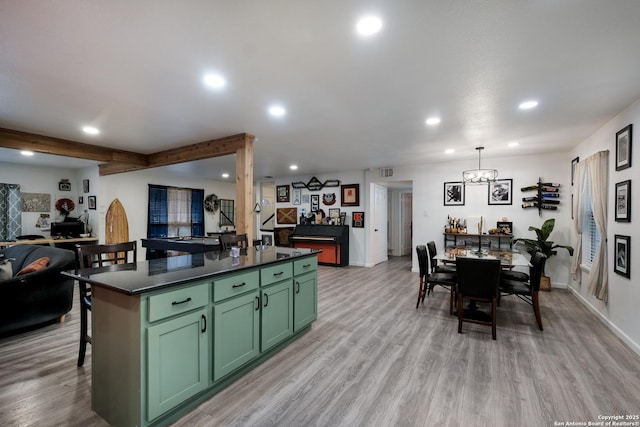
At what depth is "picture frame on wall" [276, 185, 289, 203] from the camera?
8508mm

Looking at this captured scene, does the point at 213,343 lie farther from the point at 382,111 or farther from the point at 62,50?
the point at 382,111

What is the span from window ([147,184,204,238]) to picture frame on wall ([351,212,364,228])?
190 inches

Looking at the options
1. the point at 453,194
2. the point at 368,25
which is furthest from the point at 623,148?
the point at 368,25

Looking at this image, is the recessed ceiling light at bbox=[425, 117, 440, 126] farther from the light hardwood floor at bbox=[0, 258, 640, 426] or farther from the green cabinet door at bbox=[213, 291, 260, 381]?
the green cabinet door at bbox=[213, 291, 260, 381]

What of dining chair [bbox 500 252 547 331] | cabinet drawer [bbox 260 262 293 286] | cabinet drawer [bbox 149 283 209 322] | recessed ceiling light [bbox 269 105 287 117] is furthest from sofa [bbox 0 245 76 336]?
dining chair [bbox 500 252 547 331]

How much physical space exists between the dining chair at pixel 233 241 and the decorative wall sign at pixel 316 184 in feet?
13.6

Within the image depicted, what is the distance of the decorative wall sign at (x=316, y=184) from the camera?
7695 mm

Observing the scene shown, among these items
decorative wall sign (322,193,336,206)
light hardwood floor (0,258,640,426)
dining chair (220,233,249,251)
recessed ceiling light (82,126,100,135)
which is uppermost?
recessed ceiling light (82,126,100,135)

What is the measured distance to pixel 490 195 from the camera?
579cm

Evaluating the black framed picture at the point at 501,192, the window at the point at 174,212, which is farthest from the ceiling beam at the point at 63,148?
the black framed picture at the point at 501,192

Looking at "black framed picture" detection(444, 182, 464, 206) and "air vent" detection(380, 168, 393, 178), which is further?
"air vent" detection(380, 168, 393, 178)

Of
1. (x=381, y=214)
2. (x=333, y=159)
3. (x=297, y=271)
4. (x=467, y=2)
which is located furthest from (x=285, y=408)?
(x=381, y=214)

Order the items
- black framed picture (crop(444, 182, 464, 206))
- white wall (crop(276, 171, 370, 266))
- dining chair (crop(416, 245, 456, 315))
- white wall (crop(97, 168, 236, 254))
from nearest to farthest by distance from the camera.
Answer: dining chair (crop(416, 245, 456, 315)) → black framed picture (crop(444, 182, 464, 206)) → white wall (crop(97, 168, 236, 254)) → white wall (crop(276, 171, 370, 266))

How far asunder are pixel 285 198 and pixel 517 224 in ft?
18.8
